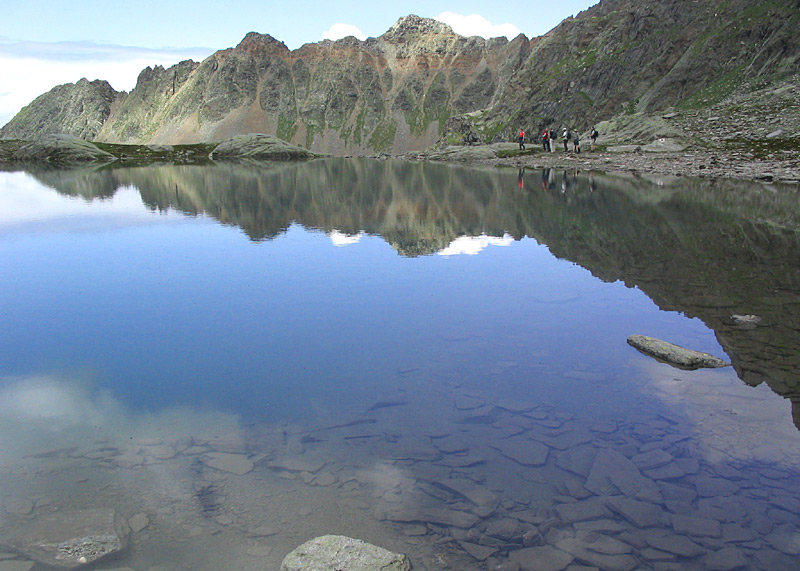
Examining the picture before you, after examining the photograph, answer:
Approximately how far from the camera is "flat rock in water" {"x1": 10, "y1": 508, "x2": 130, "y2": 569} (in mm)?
7324

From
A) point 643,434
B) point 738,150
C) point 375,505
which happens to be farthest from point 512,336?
point 738,150

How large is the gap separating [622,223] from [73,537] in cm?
2987

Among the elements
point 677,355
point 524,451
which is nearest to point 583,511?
point 524,451

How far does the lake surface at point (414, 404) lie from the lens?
7855mm

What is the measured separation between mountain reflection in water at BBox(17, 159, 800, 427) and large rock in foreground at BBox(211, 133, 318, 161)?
75.4m

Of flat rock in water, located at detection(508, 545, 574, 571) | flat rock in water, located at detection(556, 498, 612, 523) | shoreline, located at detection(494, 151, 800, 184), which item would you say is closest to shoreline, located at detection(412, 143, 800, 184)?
shoreline, located at detection(494, 151, 800, 184)

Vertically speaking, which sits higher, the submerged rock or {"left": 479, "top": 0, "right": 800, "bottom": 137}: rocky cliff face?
{"left": 479, "top": 0, "right": 800, "bottom": 137}: rocky cliff face

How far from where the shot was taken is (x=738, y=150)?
64250 mm

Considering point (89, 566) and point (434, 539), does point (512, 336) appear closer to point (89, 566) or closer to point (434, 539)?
point (434, 539)

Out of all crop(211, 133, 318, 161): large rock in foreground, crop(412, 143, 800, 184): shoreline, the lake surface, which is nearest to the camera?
the lake surface

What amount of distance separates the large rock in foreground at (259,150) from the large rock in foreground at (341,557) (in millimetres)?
137385

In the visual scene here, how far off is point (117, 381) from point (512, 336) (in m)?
9.58

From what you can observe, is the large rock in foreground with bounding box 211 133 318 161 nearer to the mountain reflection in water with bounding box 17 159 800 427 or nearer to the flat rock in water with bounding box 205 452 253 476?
the mountain reflection in water with bounding box 17 159 800 427

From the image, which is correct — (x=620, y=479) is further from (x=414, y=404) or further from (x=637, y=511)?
(x=414, y=404)
